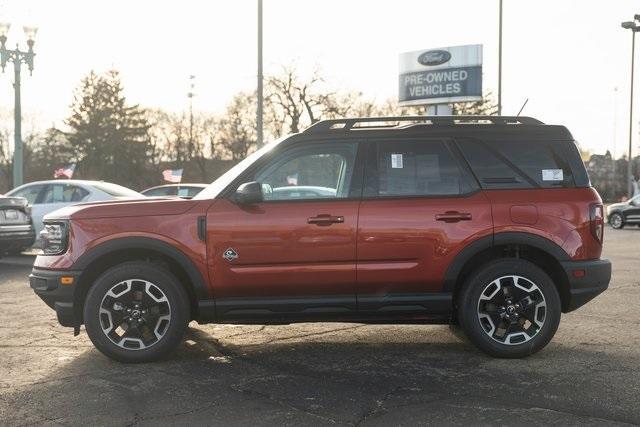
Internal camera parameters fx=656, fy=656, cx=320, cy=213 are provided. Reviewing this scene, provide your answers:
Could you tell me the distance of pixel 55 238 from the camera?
5340mm

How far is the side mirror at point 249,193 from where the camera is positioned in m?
5.07

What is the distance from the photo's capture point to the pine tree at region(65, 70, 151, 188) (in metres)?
58.2

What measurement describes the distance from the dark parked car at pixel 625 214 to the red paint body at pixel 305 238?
22.6 meters

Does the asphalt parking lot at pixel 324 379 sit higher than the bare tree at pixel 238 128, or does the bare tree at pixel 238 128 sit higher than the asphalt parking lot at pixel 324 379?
the bare tree at pixel 238 128

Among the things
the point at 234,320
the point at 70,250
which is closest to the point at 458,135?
the point at 234,320

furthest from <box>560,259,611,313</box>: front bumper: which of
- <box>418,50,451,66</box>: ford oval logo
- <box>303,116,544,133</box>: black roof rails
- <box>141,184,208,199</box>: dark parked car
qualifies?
<box>418,50,451,66</box>: ford oval logo

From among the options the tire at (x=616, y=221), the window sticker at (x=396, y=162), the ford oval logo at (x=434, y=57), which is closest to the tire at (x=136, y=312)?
the window sticker at (x=396, y=162)

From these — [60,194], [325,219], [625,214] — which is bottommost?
[625,214]

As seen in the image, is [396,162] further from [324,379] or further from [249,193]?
[324,379]

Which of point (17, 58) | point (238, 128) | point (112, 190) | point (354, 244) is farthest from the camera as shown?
point (238, 128)

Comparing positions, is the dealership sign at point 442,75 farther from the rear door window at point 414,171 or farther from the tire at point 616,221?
the rear door window at point 414,171

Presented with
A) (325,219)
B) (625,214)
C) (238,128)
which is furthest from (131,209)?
(238,128)

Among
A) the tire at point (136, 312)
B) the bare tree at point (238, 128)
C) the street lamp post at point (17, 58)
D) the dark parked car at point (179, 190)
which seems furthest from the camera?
the bare tree at point (238, 128)

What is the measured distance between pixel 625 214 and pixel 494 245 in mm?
22975
